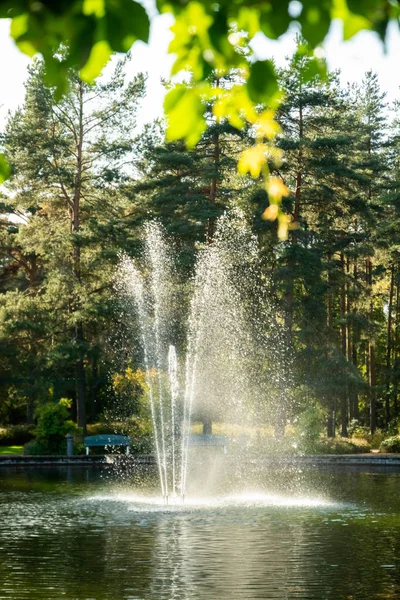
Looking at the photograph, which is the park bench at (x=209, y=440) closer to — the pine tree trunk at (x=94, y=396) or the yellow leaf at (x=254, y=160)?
the pine tree trunk at (x=94, y=396)

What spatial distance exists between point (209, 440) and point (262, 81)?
26.5m

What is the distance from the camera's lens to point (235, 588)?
29.0 ft

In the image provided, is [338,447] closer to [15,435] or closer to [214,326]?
[214,326]

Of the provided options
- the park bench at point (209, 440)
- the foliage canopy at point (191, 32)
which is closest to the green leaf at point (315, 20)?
the foliage canopy at point (191, 32)

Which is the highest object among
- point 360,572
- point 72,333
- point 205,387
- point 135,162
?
point 135,162

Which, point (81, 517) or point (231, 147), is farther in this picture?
point (231, 147)

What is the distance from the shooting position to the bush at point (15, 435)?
3247cm

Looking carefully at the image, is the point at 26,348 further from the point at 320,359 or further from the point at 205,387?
the point at 320,359

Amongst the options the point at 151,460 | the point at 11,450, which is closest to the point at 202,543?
the point at 151,460

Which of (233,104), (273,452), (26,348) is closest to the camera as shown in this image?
(233,104)

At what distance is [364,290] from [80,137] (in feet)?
38.5

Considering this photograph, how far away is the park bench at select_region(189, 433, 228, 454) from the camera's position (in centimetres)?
2811

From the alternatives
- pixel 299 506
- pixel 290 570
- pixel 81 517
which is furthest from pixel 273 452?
pixel 290 570

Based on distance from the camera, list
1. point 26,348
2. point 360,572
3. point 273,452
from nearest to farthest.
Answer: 1. point 360,572
2. point 273,452
3. point 26,348
